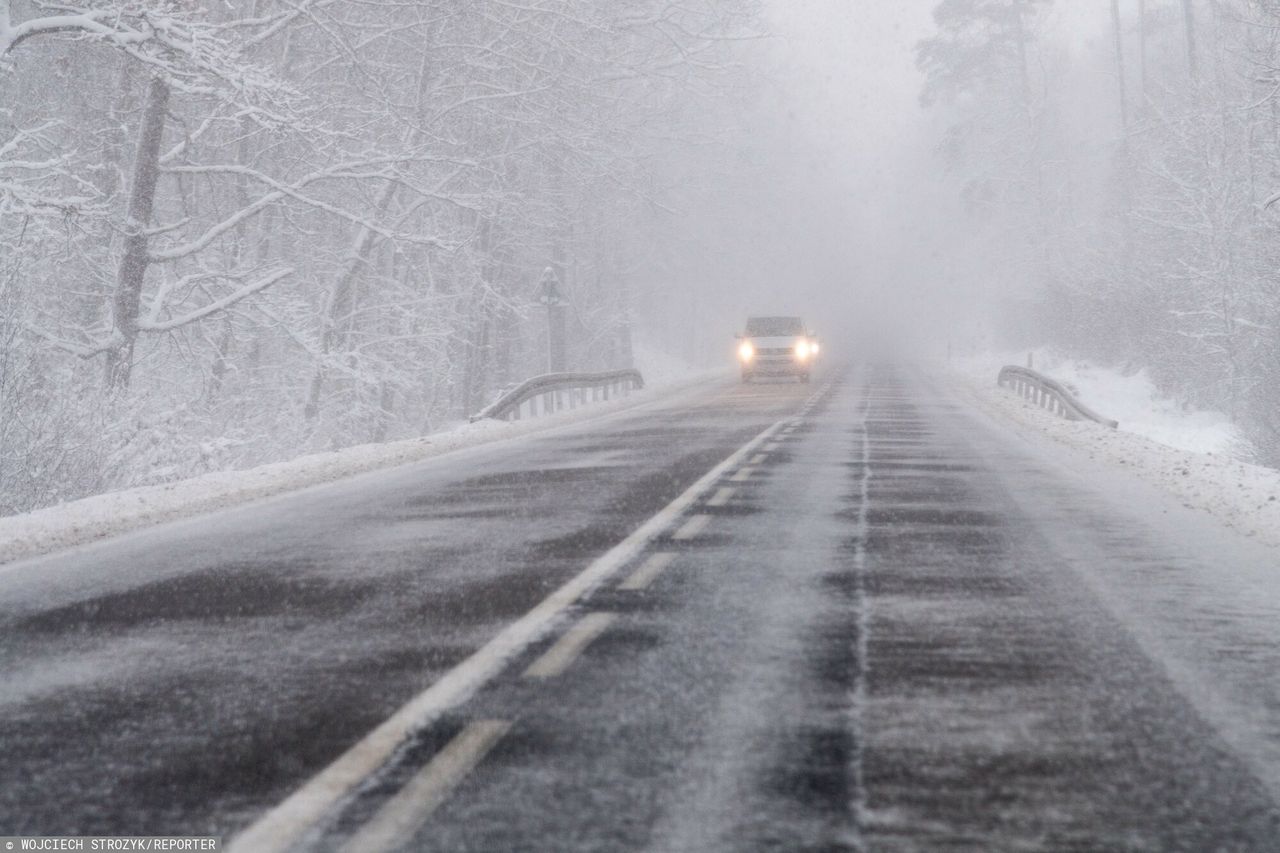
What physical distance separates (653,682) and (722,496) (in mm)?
6373

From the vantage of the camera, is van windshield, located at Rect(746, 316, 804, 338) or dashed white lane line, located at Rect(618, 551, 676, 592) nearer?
dashed white lane line, located at Rect(618, 551, 676, 592)

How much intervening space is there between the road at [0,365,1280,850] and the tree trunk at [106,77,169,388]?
33.3 ft

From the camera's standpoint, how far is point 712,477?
12.7m

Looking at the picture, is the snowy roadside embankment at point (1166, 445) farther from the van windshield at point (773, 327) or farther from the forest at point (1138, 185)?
the van windshield at point (773, 327)

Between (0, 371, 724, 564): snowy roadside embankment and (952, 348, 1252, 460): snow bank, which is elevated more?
(0, 371, 724, 564): snowy roadside embankment

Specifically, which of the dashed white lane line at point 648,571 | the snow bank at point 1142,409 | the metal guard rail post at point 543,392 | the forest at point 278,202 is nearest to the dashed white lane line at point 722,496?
the dashed white lane line at point 648,571

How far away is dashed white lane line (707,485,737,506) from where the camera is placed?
1059 cm

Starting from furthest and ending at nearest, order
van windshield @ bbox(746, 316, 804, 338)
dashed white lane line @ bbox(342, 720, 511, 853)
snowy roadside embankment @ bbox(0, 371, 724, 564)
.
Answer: van windshield @ bbox(746, 316, 804, 338), snowy roadside embankment @ bbox(0, 371, 724, 564), dashed white lane line @ bbox(342, 720, 511, 853)

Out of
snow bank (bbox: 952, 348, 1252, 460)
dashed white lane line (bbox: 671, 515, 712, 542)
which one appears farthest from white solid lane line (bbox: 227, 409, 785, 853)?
snow bank (bbox: 952, 348, 1252, 460)

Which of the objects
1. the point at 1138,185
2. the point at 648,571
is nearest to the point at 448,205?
the point at 648,571

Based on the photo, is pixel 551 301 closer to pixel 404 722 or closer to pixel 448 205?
pixel 448 205

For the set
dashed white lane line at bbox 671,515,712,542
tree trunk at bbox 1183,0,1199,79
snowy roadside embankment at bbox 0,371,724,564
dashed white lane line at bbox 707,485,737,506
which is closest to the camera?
dashed white lane line at bbox 671,515,712,542

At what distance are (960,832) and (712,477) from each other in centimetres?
944

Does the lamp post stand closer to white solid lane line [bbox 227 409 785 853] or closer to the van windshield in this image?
the van windshield
